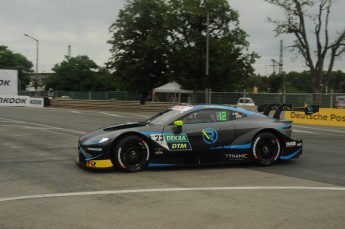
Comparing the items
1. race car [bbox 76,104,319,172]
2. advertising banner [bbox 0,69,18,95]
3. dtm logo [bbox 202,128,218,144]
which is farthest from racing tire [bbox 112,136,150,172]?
advertising banner [bbox 0,69,18,95]

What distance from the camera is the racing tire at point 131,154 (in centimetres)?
794

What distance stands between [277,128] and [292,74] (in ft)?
409

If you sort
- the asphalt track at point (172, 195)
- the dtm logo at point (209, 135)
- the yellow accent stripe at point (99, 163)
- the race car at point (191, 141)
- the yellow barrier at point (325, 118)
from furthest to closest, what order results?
the yellow barrier at point (325, 118), the dtm logo at point (209, 135), the race car at point (191, 141), the yellow accent stripe at point (99, 163), the asphalt track at point (172, 195)

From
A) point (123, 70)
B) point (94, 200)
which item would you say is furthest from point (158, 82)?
point (94, 200)

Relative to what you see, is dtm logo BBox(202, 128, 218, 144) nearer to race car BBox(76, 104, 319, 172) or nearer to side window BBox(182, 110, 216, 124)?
race car BBox(76, 104, 319, 172)

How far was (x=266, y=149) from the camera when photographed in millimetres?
9070

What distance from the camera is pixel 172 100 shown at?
3659 cm

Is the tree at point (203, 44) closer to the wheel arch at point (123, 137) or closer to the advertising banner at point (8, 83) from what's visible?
the advertising banner at point (8, 83)

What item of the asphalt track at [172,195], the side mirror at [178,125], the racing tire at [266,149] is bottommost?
the asphalt track at [172,195]

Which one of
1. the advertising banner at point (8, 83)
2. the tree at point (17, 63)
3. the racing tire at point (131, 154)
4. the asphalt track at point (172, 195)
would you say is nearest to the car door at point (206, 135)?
the asphalt track at point (172, 195)

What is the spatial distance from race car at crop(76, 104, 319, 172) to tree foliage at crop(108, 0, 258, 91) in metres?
34.2

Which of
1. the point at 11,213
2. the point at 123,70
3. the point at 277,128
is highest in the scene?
the point at 123,70

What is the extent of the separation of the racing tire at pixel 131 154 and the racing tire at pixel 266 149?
2.25 m

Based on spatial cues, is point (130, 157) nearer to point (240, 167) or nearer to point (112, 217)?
point (240, 167)
